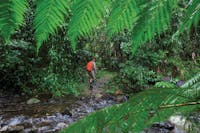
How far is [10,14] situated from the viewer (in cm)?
55

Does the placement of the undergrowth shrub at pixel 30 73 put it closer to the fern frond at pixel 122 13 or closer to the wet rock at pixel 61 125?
the wet rock at pixel 61 125

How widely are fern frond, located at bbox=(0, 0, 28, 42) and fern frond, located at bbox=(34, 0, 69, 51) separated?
0.03 meters

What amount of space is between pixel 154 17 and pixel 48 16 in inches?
10.3

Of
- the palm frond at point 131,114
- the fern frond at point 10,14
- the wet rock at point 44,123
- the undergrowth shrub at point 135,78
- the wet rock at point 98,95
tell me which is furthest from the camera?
the undergrowth shrub at point 135,78

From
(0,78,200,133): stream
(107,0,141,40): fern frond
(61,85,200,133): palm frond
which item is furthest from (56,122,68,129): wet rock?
(107,0,141,40): fern frond

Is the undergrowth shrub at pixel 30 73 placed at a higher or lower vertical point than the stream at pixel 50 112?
higher

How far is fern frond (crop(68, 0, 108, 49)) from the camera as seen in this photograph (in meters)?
0.55

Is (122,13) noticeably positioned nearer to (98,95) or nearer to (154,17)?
(154,17)

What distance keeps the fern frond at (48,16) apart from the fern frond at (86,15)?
23mm

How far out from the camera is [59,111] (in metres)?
8.05

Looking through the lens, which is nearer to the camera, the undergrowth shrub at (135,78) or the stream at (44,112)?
the stream at (44,112)

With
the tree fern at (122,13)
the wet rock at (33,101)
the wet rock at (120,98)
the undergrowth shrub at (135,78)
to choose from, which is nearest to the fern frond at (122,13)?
the tree fern at (122,13)

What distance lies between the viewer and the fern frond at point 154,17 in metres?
0.68

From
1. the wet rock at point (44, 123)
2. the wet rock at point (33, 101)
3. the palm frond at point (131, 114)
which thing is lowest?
the wet rock at point (44, 123)
